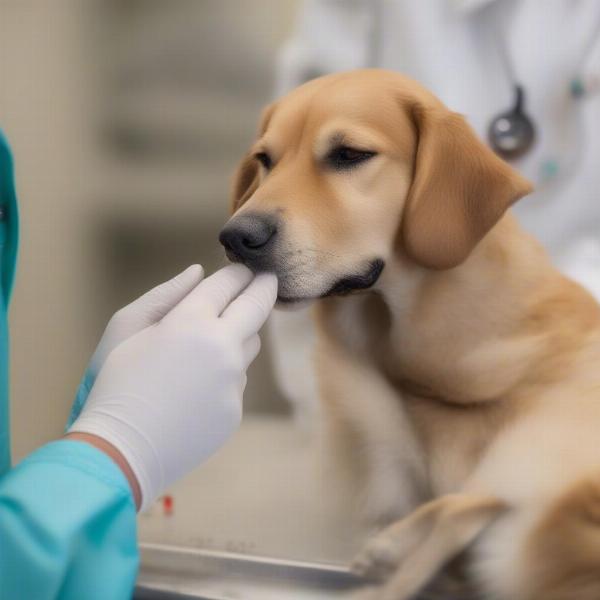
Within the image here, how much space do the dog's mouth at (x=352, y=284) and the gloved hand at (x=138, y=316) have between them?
0.27 ft

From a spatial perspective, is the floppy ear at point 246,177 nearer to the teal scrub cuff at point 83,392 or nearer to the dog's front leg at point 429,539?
the teal scrub cuff at point 83,392

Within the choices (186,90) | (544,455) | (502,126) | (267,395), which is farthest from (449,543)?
(186,90)

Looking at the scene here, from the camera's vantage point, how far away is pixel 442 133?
0.62 m

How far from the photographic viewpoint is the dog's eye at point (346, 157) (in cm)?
63

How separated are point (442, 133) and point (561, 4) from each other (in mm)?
388

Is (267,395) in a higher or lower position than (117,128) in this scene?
lower

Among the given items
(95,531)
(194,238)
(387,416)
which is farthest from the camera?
(194,238)

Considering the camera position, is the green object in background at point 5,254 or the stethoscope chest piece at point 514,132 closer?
the green object in background at point 5,254

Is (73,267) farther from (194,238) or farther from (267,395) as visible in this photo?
(267,395)

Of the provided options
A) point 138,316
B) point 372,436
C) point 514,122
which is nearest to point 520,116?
point 514,122

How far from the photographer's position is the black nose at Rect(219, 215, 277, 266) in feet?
1.85

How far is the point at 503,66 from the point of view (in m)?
0.88

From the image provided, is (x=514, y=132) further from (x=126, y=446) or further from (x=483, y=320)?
(x=126, y=446)

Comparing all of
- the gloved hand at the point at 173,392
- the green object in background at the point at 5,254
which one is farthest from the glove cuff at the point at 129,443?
the green object in background at the point at 5,254
